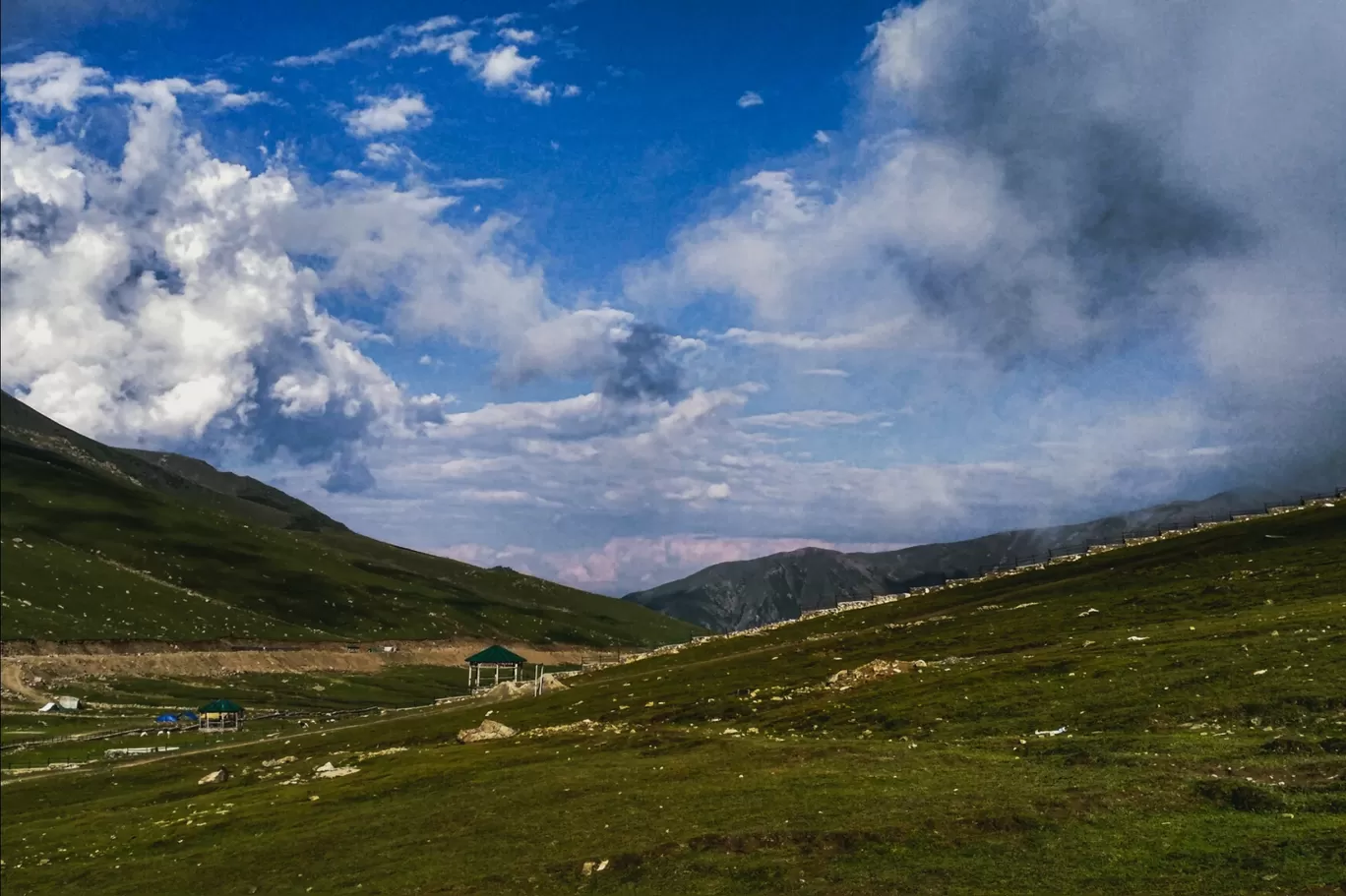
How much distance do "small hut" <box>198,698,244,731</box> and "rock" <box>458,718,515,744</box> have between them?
74.2m

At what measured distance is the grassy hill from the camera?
34406 millimetres

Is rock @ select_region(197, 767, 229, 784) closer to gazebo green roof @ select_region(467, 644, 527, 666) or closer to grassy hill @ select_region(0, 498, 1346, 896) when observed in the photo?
grassy hill @ select_region(0, 498, 1346, 896)

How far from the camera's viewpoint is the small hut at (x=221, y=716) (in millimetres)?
153250

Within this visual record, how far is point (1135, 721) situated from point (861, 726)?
18826 mm

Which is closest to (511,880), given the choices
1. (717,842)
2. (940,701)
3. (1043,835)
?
(717,842)

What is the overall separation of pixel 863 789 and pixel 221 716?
142 metres

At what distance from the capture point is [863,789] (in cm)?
4581

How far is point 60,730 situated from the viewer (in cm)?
16350

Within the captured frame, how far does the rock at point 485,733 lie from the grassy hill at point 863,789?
2240 millimetres

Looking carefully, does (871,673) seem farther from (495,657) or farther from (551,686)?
(495,657)

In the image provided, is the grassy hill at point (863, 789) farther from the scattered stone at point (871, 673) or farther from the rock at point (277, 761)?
the rock at point (277, 761)

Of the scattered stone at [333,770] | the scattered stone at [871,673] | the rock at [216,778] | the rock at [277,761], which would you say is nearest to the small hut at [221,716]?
the rock at [277,761]

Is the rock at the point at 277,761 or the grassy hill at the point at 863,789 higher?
the grassy hill at the point at 863,789

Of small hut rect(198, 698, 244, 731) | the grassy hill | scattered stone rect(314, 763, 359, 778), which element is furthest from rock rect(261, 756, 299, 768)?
small hut rect(198, 698, 244, 731)
